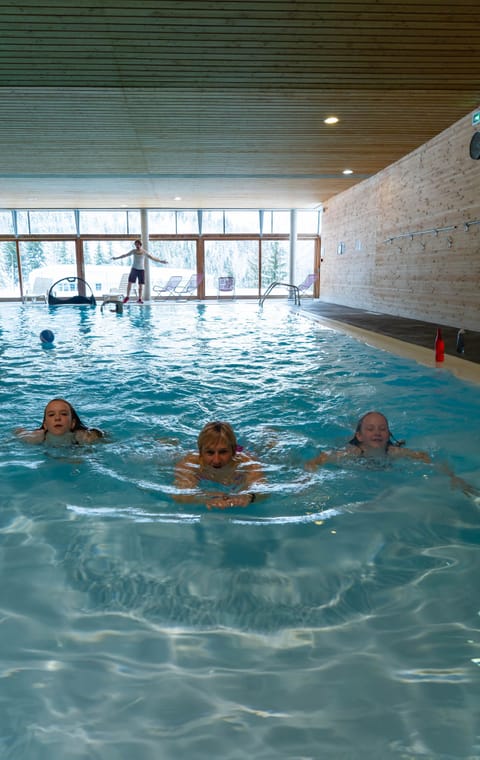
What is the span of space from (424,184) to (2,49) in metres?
7.73

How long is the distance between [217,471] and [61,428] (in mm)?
1257

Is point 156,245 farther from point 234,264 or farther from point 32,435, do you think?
point 32,435

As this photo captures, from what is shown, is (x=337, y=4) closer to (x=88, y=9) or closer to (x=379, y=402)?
(x=88, y=9)

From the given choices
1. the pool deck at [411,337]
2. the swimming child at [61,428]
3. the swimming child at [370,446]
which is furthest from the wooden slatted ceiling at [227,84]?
the swimming child at [370,446]

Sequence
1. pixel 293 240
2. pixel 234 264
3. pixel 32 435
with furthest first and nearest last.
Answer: pixel 234 264, pixel 293 240, pixel 32 435

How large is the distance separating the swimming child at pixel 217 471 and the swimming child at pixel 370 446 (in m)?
0.49

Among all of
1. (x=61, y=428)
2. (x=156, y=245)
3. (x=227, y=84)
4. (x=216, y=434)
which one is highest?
(x=227, y=84)

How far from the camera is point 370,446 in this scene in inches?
136

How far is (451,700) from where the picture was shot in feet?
5.18

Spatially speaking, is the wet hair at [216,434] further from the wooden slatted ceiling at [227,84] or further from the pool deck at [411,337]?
the wooden slatted ceiling at [227,84]

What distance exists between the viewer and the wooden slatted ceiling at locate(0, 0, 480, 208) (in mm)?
5414

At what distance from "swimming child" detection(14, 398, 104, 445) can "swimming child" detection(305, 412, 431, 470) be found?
1633mm

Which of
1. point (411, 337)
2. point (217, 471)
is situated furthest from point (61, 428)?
point (411, 337)

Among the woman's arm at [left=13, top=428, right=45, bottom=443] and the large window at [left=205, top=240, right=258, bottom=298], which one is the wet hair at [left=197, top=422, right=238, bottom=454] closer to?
the woman's arm at [left=13, top=428, right=45, bottom=443]
